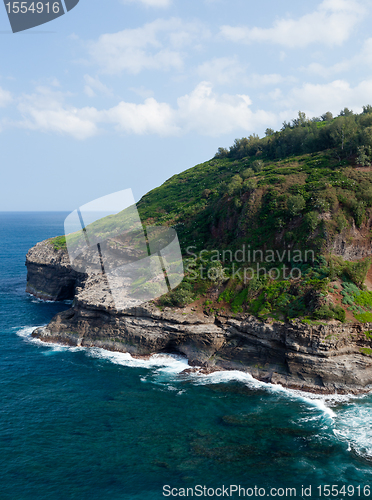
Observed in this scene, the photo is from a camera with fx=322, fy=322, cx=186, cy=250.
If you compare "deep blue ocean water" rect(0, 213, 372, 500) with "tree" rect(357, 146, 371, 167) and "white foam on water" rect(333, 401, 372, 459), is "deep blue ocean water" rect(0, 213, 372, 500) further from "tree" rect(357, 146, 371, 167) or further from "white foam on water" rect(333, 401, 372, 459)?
"tree" rect(357, 146, 371, 167)

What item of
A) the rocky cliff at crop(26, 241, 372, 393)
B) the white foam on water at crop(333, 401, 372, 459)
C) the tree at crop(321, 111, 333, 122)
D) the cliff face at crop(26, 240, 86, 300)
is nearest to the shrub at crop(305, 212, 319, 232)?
the rocky cliff at crop(26, 241, 372, 393)

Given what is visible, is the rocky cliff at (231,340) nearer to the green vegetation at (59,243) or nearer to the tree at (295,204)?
the tree at (295,204)

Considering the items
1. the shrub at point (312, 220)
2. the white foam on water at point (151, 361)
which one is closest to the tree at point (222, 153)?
the shrub at point (312, 220)

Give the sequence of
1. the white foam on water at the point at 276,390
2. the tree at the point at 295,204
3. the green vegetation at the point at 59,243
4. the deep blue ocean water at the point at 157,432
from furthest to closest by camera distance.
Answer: the green vegetation at the point at 59,243 < the tree at the point at 295,204 < the white foam on water at the point at 276,390 < the deep blue ocean water at the point at 157,432

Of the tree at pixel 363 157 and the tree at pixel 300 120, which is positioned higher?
the tree at pixel 300 120

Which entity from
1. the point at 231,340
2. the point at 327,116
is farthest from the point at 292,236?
the point at 327,116
